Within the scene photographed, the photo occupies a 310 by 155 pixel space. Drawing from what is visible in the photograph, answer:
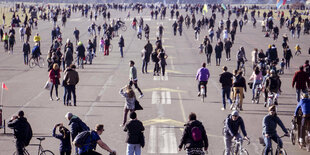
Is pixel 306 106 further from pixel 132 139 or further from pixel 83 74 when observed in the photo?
pixel 83 74

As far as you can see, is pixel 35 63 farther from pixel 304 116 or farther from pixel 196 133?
pixel 196 133

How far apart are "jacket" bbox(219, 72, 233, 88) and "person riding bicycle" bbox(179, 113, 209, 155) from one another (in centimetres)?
941

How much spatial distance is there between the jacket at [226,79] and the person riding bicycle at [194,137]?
9405 millimetres

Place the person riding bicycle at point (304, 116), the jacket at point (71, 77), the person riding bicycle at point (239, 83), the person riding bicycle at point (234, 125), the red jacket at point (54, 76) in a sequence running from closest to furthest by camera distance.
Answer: the person riding bicycle at point (234, 125), the person riding bicycle at point (304, 116), the person riding bicycle at point (239, 83), the jacket at point (71, 77), the red jacket at point (54, 76)

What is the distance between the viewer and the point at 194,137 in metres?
12.2

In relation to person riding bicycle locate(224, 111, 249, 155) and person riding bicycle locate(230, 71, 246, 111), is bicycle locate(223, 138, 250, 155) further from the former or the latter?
person riding bicycle locate(230, 71, 246, 111)

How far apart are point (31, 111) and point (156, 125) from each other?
16.8 ft

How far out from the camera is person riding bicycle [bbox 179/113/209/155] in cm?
1224

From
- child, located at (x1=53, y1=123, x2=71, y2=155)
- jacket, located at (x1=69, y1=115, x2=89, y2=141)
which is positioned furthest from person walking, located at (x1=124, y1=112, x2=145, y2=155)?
child, located at (x1=53, y1=123, x2=71, y2=155)

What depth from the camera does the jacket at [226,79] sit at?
70.8ft

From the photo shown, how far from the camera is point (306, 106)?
1594 centimetres

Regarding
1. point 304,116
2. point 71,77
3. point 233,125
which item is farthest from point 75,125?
point 71,77

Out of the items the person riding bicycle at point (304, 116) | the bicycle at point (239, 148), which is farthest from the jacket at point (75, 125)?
the person riding bicycle at point (304, 116)

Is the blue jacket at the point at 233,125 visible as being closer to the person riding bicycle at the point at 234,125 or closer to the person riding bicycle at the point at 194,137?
the person riding bicycle at the point at 234,125
